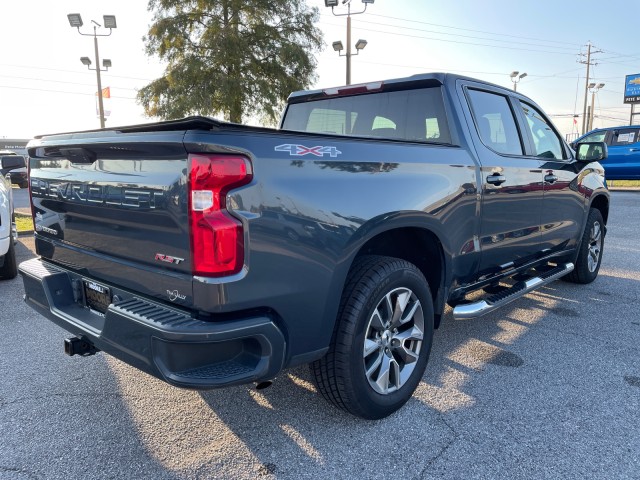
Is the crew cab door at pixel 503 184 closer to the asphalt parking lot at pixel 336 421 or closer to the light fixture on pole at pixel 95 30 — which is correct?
the asphalt parking lot at pixel 336 421

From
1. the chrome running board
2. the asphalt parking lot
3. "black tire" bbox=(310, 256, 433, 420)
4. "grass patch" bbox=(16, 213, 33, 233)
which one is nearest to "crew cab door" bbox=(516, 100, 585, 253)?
the chrome running board

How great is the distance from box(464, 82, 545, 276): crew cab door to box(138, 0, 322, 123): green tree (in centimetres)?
1871

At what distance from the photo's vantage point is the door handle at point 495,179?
10.5 feet

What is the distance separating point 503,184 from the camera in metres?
3.34

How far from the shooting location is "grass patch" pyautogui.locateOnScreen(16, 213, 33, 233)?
872 centimetres

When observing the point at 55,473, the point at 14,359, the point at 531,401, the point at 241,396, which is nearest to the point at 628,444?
the point at 531,401

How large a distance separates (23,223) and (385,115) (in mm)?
8752

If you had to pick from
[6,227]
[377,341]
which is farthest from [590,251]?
[6,227]

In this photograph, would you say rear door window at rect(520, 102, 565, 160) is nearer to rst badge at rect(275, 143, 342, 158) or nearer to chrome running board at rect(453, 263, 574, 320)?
chrome running board at rect(453, 263, 574, 320)

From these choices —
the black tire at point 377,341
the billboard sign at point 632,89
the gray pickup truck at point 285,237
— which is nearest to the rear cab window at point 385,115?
the gray pickup truck at point 285,237

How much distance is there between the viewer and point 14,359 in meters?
3.39

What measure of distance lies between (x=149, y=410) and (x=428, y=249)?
189 cm

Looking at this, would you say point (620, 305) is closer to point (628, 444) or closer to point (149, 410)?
point (628, 444)

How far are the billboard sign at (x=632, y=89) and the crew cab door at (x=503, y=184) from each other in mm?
55289
